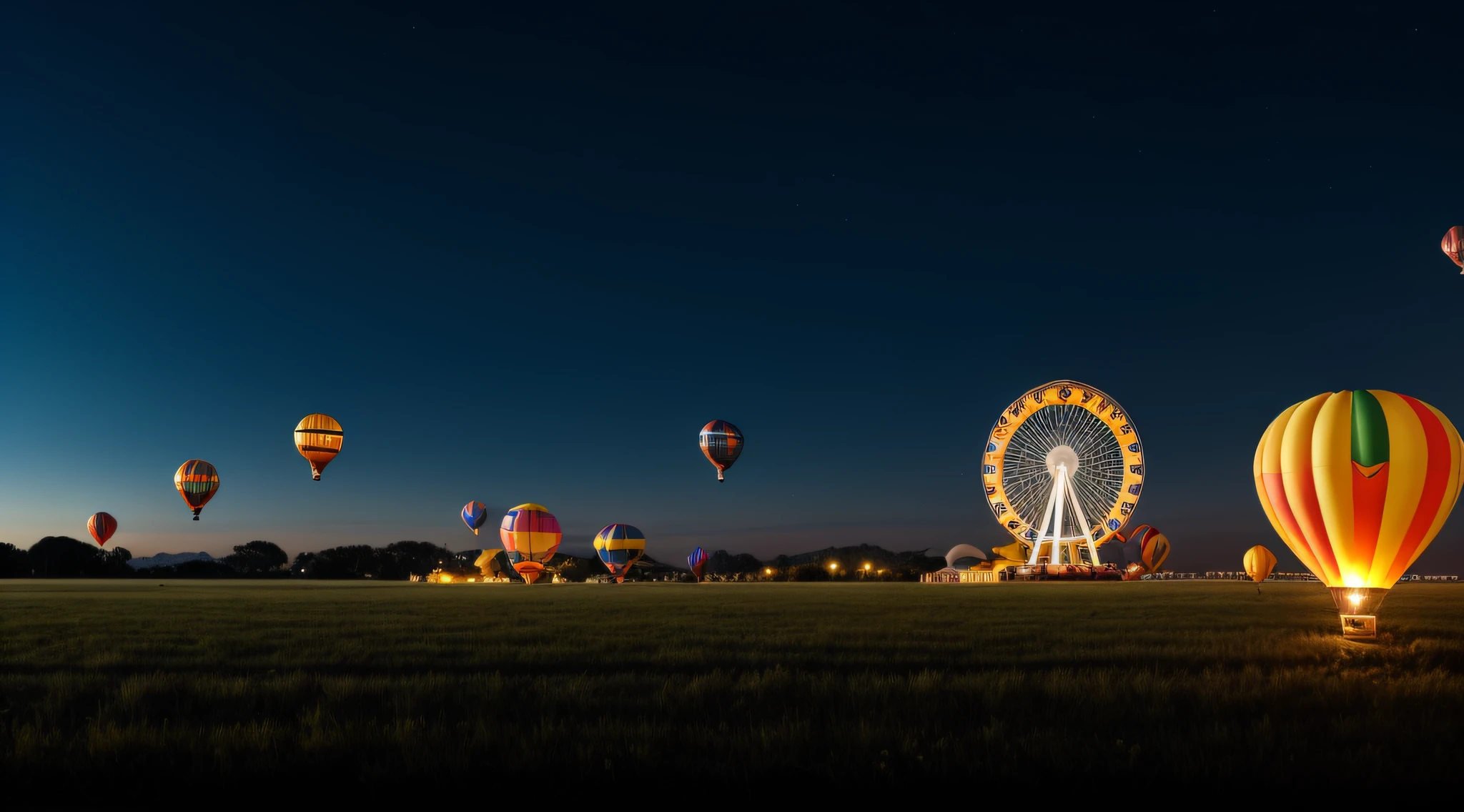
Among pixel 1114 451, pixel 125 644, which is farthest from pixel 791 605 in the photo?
pixel 1114 451

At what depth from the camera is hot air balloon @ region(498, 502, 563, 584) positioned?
63.7 metres

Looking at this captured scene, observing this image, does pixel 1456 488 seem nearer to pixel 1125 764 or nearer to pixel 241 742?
pixel 1125 764

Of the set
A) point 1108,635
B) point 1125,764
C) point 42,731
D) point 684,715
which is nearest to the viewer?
point 1125,764

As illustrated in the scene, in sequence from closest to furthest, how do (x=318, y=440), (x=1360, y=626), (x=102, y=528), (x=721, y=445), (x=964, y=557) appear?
(x=1360, y=626) < (x=318, y=440) < (x=721, y=445) < (x=102, y=528) < (x=964, y=557)

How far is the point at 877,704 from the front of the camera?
7598mm

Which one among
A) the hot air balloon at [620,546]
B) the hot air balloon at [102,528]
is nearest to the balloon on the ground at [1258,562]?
the hot air balloon at [620,546]

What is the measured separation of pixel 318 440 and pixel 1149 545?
7365 centimetres

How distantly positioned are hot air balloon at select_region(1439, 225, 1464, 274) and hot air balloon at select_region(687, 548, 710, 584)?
202 feet

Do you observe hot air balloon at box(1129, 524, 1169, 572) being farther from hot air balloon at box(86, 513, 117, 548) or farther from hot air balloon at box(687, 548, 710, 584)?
hot air balloon at box(86, 513, 117, 548)

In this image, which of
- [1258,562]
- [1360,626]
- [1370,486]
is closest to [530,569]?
[1258,562]

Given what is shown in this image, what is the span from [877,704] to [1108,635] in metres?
9.06

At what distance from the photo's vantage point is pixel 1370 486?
15.0 meters

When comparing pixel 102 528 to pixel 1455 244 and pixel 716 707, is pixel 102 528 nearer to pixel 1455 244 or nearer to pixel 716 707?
pixel 716 707

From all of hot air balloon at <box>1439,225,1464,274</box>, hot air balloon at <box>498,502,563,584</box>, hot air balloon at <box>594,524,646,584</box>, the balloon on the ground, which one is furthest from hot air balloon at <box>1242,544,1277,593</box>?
hot air balloon at <box>498,502,563,584</box>
